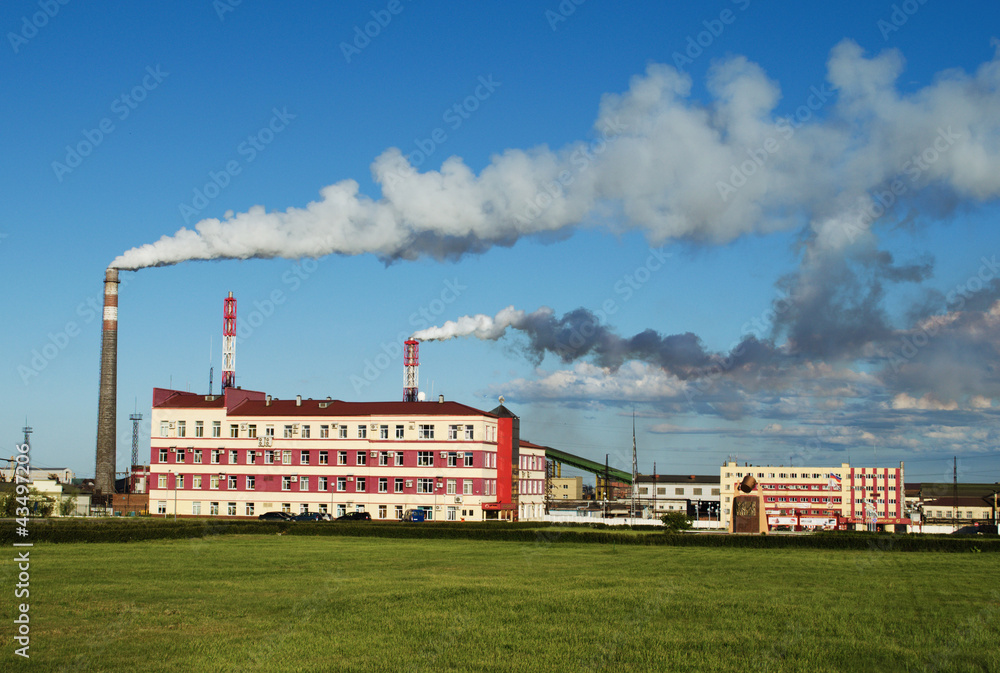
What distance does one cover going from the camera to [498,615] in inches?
904

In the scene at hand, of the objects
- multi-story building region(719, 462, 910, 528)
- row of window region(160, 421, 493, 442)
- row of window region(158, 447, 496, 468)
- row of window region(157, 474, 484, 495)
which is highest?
row of window region(160, 421, 493, 442)

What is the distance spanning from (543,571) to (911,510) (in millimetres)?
145518

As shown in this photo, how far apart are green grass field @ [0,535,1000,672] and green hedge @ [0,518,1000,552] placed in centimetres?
1158

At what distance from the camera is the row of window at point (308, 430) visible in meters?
79.3

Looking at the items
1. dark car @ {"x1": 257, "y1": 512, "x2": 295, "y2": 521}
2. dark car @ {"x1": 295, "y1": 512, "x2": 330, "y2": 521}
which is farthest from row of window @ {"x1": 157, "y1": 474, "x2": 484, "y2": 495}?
dark car @ {"x1": 257, "y1": 512, "x2": 295, "y2": 521}

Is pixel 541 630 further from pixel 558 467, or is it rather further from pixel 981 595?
pixel 558 467

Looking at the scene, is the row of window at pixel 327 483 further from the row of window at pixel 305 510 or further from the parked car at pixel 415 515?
the parked car at pixel 415 515

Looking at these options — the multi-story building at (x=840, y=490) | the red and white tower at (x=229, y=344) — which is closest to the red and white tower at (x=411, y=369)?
the red and white tower at (x=229, y=344)

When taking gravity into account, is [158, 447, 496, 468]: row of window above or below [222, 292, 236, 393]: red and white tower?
below

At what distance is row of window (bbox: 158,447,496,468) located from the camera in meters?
79.2

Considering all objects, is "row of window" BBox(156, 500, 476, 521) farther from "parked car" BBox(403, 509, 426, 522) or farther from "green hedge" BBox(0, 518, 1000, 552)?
"green hedge" BBox(0, 518, 1000, 552)

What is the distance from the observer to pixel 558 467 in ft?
505

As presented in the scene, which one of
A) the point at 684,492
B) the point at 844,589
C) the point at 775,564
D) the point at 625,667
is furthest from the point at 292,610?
the point at 684,492

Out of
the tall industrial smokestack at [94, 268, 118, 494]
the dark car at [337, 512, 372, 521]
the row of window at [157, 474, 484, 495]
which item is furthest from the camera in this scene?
the tall industrial smokestack at [94, 268, 118, 494]
